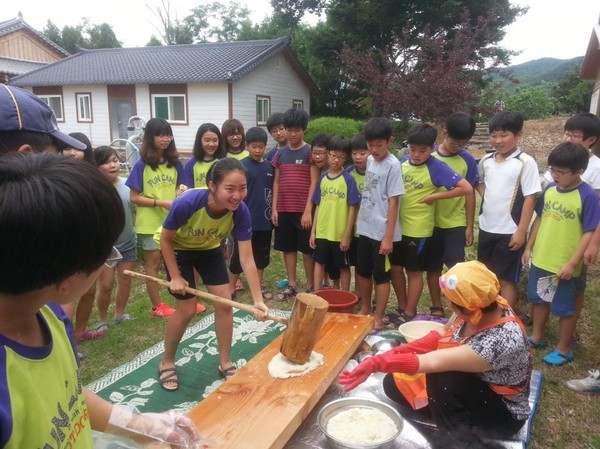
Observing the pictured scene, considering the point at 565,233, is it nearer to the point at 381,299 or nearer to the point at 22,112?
the point at 381,299

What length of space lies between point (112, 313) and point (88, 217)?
4.22m

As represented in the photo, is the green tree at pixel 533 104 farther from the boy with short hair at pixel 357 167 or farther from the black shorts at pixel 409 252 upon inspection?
the black shorts at pixel 409 252

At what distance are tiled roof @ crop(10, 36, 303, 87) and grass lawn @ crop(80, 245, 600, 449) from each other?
1363cm

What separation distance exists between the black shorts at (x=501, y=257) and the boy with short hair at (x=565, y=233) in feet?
0.98

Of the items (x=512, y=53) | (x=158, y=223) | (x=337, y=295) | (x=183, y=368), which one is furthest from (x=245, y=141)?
(x=512, y=53)

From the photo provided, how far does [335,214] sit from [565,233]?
1.98 m

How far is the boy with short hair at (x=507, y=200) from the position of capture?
12.6ft

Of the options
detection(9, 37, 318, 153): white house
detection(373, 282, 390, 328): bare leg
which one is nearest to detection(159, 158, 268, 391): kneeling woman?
detection(373, 282, 390, 328): bare leg

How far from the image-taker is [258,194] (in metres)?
4.95

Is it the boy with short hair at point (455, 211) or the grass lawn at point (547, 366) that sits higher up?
the boy with short hair at point (455, 211)

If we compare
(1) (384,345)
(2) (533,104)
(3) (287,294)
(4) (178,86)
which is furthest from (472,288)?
(2) (533,104)

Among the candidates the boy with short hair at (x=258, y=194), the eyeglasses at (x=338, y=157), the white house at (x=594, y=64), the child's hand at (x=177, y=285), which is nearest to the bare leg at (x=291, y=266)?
the boy with short hair at (x=258, y=194)

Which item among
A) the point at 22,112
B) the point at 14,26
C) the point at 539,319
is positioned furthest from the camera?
the point at 14,26

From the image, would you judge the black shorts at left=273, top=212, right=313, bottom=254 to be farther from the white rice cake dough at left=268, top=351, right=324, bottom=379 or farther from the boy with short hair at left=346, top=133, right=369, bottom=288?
the white rice cake dough at left=268, top=351, right=324, bottom=379
